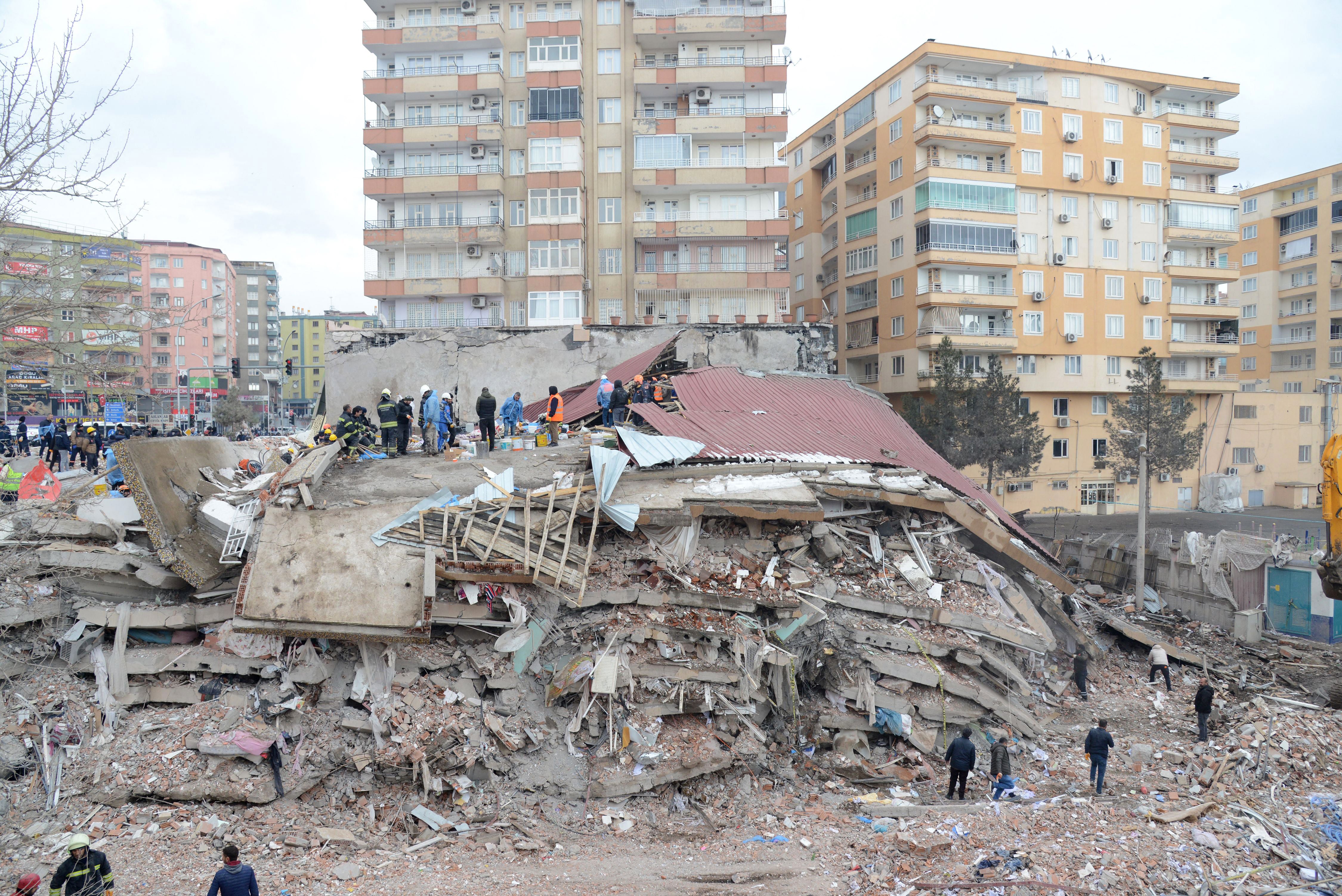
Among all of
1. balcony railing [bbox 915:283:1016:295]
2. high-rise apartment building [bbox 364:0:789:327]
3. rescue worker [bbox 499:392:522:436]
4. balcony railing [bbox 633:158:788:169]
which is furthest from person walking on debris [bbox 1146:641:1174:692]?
balcony railing [bbox 633:158:788:169]

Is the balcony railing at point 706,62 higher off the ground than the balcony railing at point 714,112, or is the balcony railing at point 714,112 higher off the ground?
the balcony railing at point 706,62

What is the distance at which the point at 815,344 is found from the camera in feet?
80.0

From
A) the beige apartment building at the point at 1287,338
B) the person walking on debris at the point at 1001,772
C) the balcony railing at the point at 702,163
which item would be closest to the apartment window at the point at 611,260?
the balcony railing at the point at 702,163

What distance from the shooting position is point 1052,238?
32.8 m

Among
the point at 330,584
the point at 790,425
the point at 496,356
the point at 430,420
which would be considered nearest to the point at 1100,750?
the point at 790,425

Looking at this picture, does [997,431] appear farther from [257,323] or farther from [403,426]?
[257,323]

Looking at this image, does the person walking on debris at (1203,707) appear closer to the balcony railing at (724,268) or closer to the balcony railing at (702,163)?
the balcony railing at (724,268)

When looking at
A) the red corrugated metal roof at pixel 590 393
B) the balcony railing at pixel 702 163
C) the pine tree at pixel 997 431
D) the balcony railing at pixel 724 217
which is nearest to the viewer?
the red corrugated metal roof at pixel 590 393

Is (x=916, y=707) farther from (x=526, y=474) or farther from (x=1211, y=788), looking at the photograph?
(x=526, y=474)

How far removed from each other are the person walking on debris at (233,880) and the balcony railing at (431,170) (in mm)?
27204

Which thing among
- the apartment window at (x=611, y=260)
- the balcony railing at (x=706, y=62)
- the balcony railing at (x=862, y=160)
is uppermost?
the balcony railing at (x=706, y=62)

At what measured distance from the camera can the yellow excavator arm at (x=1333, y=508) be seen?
12648 millimetres

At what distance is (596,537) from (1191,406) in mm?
28094

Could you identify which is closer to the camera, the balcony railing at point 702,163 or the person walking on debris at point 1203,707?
the person walking on debris at point 1203,707
